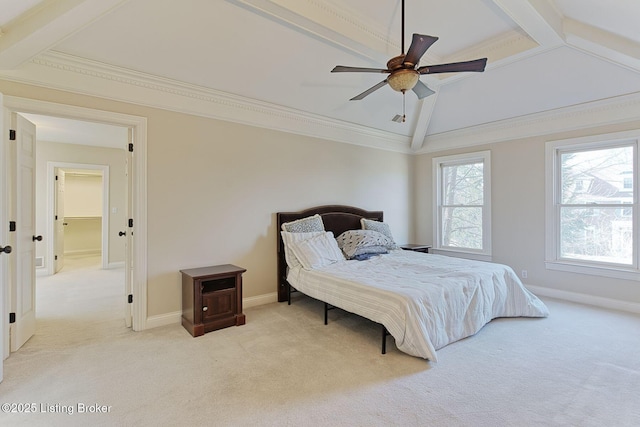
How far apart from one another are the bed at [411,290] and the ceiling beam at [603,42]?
7.83ft

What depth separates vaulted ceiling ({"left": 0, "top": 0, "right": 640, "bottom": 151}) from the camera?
2.50 m

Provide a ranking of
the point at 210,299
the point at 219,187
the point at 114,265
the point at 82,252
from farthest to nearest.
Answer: the point at 82,252
the point at 114,265
the point at 219,187
the point at 210,299

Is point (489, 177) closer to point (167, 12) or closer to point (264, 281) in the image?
point (264, 281)

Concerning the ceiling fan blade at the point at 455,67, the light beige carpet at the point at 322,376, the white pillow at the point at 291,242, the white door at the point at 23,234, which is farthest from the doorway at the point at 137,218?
the ceiling fan blade at the point at 455,67

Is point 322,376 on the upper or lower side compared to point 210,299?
lower

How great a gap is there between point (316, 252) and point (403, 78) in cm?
226

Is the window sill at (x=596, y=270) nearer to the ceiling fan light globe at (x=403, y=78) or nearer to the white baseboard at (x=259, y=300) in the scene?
the ceiling fan light globe at (x=403, y=78)

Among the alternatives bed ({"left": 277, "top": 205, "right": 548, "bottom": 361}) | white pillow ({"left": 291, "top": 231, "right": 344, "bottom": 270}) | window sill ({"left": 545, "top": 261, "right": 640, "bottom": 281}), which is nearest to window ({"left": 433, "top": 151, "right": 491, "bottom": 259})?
window sill ({"left": 545, "top": 261, "right": 640, "bottom": 281})

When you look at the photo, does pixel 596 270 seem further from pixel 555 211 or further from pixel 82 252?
pixel 82 252

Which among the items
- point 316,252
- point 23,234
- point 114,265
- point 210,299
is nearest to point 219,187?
point 210,299

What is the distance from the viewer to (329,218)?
4.71 m

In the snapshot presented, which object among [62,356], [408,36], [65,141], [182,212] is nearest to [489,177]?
[408,36]

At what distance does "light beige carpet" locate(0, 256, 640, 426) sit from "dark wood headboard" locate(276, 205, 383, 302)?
87cm

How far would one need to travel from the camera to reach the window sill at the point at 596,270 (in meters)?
3.77
